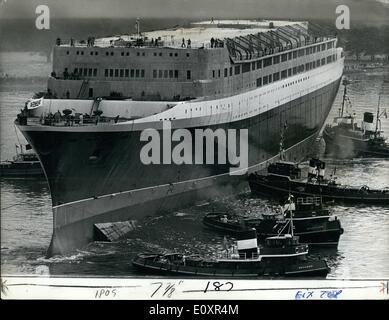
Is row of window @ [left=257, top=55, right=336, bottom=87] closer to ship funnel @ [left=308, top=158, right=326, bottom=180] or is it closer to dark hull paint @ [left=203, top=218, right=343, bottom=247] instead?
ship funnel @ [left=308, top=158, right=326, bottom=180]

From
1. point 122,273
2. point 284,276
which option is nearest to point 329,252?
point 284,276

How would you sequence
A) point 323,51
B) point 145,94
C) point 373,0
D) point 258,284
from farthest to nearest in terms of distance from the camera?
point 323,51, point 145,94, point 373,0, point 258,284

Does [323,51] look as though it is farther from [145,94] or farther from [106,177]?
[106,177]

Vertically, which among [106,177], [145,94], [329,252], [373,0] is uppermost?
[373,0]

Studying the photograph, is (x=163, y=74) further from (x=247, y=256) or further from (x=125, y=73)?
(x=247, y=256)

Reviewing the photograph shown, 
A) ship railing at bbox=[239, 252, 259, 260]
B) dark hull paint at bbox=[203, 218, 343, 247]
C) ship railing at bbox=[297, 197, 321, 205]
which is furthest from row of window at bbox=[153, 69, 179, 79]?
ship railing at bbox=[239, 252, 259, 260]

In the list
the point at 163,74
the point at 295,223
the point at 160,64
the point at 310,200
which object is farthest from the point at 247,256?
the point at 160,64
